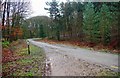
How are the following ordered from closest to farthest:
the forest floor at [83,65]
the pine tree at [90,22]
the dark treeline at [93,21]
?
the forest floor at [83,65] < the dark treeline at [93,21] < the pine tree at [90,22]

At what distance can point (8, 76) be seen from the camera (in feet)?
30.8

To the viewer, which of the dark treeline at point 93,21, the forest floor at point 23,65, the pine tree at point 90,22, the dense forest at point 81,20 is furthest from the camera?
the pine tree at point 90,22

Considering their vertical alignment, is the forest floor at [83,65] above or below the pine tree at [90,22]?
below

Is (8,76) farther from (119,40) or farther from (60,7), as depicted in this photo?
(60,7)

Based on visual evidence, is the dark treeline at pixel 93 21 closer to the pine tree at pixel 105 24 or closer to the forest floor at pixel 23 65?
the pine tree at pixel 105 24

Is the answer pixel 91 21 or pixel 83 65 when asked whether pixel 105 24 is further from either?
pixel 83 65

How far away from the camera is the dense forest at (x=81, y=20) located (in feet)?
87.5

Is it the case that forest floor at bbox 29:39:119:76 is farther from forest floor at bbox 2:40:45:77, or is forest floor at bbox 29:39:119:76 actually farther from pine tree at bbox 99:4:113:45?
pine tree at bbox 99:4:113:45

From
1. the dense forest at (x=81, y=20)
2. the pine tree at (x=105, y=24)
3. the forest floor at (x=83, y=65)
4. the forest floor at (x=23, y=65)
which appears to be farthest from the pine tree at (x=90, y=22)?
the forest floor at (x=23, y=65)

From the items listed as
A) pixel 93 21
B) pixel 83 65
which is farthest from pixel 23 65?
pixel 93 21

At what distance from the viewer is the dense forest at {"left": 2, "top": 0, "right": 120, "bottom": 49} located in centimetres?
2666

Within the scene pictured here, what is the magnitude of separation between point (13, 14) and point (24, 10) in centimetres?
346

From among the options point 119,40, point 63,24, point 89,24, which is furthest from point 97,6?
point 63,24

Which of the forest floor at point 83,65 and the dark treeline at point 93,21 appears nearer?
the forest floor at point 83,65
